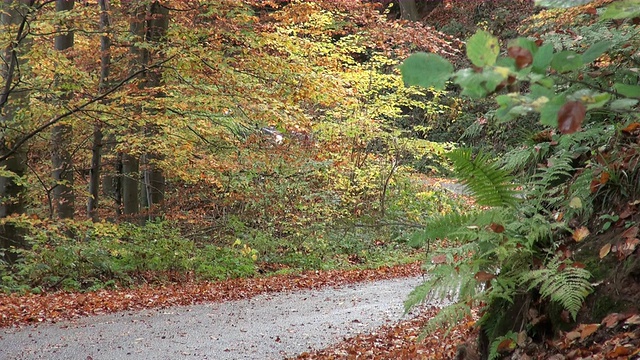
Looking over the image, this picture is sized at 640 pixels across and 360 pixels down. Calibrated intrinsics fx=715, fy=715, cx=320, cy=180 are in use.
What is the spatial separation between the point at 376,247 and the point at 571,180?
551 inches

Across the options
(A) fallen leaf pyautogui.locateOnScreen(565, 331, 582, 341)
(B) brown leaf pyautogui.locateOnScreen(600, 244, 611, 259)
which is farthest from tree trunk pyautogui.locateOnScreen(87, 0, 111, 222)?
(A) fallen leaf pyautogui.locateOnScreen(565, 331, 582, 341)

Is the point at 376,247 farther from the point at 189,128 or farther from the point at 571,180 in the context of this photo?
the point at 571,180

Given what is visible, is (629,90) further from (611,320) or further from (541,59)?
(611,320)

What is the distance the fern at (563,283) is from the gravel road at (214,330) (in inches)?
150

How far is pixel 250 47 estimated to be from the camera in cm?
1364

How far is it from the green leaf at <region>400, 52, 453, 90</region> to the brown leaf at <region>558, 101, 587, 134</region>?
0.29m

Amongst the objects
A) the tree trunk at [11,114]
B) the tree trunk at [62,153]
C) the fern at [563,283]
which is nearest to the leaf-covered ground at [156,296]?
the tree trunk at [11,114]

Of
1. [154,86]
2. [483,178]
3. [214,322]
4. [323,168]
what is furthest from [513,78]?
[323,168]

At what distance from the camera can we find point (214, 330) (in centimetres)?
871

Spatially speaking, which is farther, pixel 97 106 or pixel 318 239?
pixel 318 239

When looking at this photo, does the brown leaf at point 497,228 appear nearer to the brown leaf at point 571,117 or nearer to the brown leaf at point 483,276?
the brown leaf at point 483,276

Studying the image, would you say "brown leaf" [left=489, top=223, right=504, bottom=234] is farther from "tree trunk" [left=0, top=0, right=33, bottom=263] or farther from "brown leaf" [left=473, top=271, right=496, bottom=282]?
"tree trunk" [left=0, top=0, right=33, bottom=263]

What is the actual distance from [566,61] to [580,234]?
2503 mm

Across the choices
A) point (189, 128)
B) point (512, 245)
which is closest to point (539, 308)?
point (512, 245)
